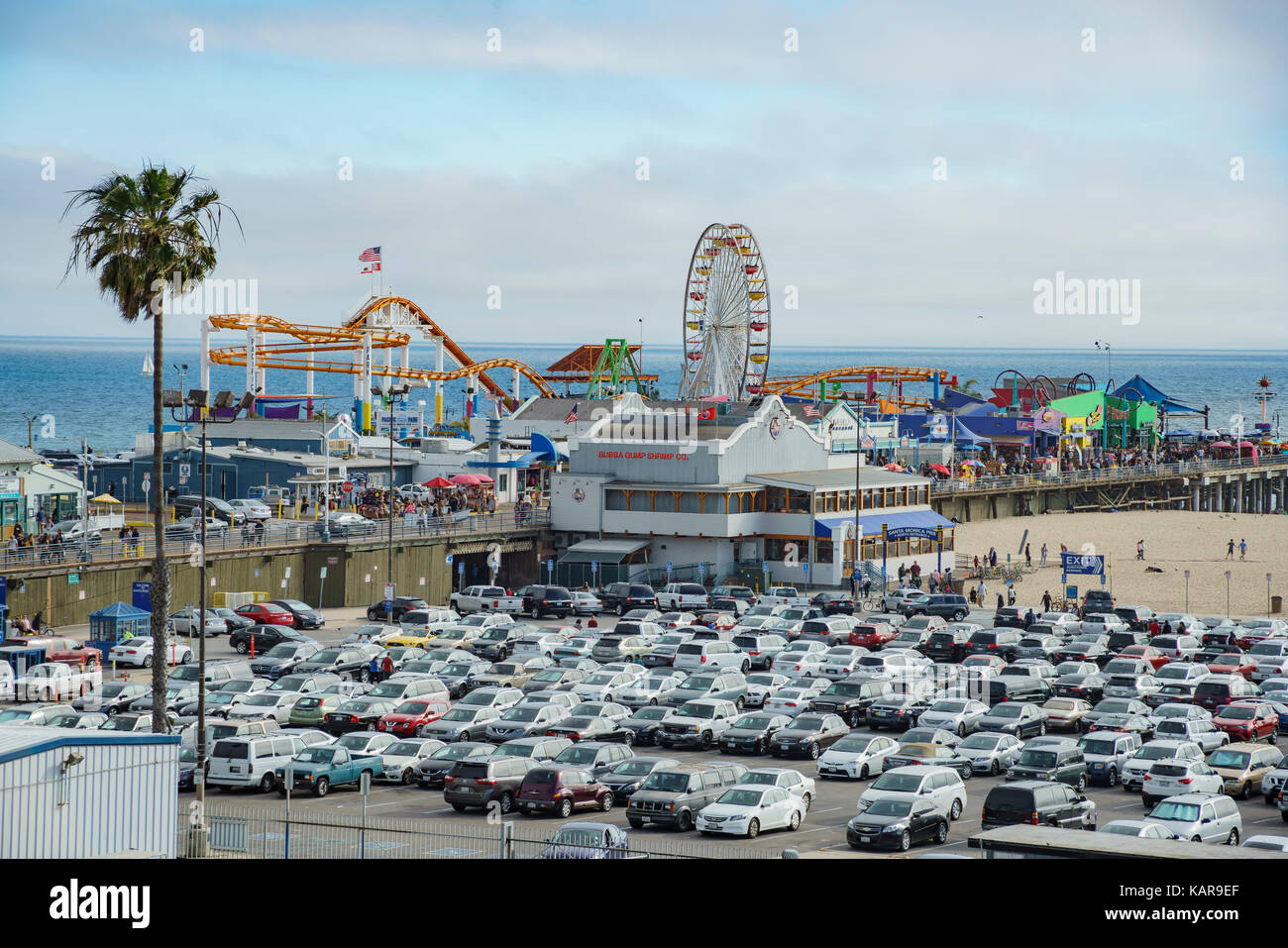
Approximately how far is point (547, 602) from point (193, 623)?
14.4 metres

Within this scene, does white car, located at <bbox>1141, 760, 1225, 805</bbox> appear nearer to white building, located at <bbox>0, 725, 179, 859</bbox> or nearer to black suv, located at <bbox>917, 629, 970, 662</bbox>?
black suv, located at <bbox>917, 629, 970, 662</bbox>

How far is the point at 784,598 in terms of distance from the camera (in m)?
62.1

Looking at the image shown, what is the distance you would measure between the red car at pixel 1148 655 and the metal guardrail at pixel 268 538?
1134 inches

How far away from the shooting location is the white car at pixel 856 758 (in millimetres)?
33562

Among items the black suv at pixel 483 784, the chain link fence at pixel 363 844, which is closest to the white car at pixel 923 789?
the chain link fence at pixel 363 844

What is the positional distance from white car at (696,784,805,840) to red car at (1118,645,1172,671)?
2294cm

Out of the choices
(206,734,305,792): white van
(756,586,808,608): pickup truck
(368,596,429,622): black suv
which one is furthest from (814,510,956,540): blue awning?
(206,734,305,792): white van

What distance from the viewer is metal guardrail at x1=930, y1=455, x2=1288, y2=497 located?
9950cm

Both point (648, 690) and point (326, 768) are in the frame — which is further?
point (648, 690)

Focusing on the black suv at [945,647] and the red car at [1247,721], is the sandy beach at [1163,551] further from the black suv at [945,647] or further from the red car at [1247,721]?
the red car at [1247,721]

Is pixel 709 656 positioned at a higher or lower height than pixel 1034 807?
higher

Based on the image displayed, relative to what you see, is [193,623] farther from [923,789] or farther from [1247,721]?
[1247,721]

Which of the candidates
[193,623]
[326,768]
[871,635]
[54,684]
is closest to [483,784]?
[326,768]
